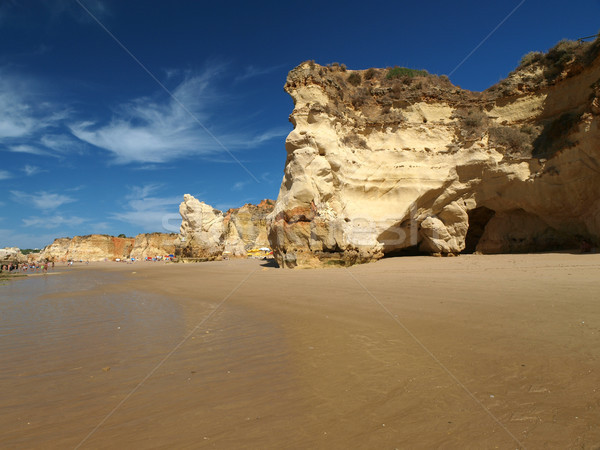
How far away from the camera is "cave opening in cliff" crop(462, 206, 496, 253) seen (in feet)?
54.5

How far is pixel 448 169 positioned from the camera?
45.8ft

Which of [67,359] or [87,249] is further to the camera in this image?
[87,249]

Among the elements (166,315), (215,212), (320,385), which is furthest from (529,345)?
(215,212)

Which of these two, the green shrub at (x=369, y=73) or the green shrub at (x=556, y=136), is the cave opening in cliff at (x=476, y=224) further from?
the green shrub at (x=369, y=73)

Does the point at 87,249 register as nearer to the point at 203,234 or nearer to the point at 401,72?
the point at 203,234

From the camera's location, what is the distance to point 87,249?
55.1 m

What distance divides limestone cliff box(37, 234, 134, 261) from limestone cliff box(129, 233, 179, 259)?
3689mm

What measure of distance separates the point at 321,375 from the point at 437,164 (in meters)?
13.3

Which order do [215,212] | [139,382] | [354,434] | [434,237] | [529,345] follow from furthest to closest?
[215,212] → [434,237] → [529,345] → [139,382] → [354,434]

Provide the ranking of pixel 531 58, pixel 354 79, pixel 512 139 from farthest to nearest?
1. pixel 354 79
2. pixel 531 58
3. pixel 512 139

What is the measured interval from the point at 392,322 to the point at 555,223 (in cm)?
1391

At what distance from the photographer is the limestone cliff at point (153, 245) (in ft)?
177

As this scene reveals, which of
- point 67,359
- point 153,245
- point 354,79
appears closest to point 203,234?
point 354,79

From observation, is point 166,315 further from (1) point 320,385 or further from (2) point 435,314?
(2) point 435,314
